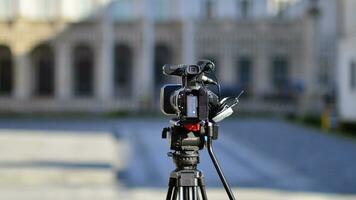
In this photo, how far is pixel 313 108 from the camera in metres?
35.8

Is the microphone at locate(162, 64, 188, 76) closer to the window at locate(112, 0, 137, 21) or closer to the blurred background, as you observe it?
the blurred background

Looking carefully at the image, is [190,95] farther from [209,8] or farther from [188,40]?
[209,8]

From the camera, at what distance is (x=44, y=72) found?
42688 millimetres

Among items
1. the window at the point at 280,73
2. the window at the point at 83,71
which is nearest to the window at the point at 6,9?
the window at the point at 83,71

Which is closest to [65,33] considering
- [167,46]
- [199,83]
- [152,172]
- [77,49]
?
[77,49]

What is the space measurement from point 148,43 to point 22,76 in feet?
26.4

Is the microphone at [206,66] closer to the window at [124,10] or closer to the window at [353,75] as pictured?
the window at [353,75]

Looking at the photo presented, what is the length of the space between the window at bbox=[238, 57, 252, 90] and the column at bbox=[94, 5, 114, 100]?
817cm

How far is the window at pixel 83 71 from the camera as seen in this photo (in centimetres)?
4266

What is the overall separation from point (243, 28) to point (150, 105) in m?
8.21

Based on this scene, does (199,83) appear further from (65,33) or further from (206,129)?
(65,33)

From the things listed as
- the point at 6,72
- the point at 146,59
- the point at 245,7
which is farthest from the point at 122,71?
the point at 245,7

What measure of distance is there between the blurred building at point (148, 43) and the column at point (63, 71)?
0.20 ft

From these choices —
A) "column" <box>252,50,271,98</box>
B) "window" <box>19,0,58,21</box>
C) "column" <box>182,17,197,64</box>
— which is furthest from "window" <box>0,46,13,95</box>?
"column" <box>252,50,271,98</box>
